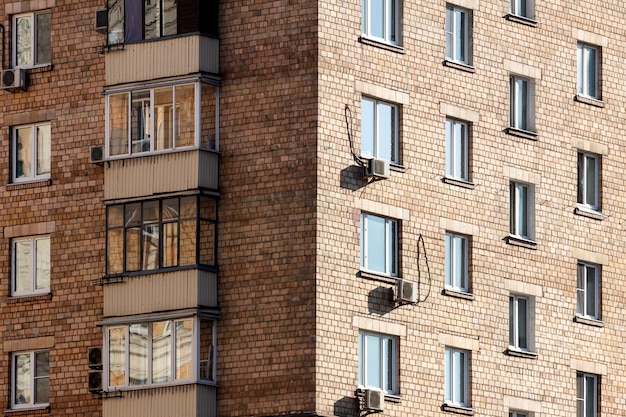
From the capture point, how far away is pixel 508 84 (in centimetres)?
7631

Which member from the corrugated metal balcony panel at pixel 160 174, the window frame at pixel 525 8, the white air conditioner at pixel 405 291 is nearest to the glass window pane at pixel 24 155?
the corrugated metal balcony panel at pixel 160 174

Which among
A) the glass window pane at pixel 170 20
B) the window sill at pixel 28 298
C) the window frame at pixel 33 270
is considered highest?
the glass window pane at pixel 170 20

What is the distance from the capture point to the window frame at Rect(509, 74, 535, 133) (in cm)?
7669

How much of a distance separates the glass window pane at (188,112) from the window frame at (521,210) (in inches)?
370

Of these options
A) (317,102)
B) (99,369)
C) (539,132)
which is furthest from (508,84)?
(99,369)

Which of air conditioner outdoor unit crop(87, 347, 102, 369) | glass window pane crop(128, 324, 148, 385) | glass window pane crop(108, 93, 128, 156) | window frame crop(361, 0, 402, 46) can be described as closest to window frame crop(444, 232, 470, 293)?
window frame crop(361, 0, 402, 46)

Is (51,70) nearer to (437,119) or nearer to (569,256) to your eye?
(437,119)

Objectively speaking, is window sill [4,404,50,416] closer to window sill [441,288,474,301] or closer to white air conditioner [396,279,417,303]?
white air conditioner [396,279,417,303]

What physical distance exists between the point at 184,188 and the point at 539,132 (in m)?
11.4

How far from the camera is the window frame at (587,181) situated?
78125 mm

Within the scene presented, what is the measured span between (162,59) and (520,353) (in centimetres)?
1268

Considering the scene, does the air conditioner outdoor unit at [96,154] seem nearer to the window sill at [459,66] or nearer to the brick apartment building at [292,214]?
the brick apartment building at [292,214]

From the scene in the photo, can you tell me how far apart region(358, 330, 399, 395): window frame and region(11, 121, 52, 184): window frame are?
10.1 m

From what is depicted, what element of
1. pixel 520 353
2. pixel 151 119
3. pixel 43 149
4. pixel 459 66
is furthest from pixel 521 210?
pixel 43 149
